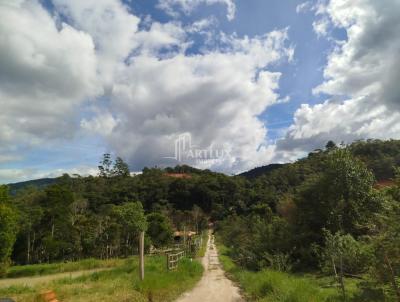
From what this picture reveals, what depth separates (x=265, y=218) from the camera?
4144cm

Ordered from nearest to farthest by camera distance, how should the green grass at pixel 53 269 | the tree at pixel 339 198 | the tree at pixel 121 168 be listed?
the tree at pixel 339 198, the green grass at pixel 53 269, the tree at pixel 121 168

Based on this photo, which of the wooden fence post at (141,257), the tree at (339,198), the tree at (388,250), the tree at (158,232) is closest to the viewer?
the tree at (388,250)

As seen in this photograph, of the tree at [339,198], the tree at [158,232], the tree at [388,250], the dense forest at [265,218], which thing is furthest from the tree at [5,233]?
the tree at [388,250]

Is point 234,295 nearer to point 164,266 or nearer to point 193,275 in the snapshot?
point 193,275

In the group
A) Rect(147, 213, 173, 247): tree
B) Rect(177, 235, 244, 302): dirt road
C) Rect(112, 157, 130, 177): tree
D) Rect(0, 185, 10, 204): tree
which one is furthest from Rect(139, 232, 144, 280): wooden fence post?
Rect(112, 157, 130, 177): tree

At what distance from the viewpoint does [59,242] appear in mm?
42750

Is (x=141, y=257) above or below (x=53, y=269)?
above

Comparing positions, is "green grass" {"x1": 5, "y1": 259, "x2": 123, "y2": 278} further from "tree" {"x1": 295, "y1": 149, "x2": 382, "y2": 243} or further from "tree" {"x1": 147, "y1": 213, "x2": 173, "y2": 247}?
"tree" {"x1": 295, "y1": 149, "x2": 382, "y2": 243}

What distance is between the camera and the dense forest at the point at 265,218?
9.38m

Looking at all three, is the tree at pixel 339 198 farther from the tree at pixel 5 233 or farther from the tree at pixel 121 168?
the tree at pixel 121 168

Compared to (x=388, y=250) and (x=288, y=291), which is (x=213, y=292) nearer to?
(x=288, y=291)

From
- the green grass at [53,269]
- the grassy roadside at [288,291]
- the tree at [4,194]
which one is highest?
the tree at [4,194]

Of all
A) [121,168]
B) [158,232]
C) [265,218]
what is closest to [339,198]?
[265,218]

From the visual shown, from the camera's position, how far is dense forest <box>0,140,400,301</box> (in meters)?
9.38
